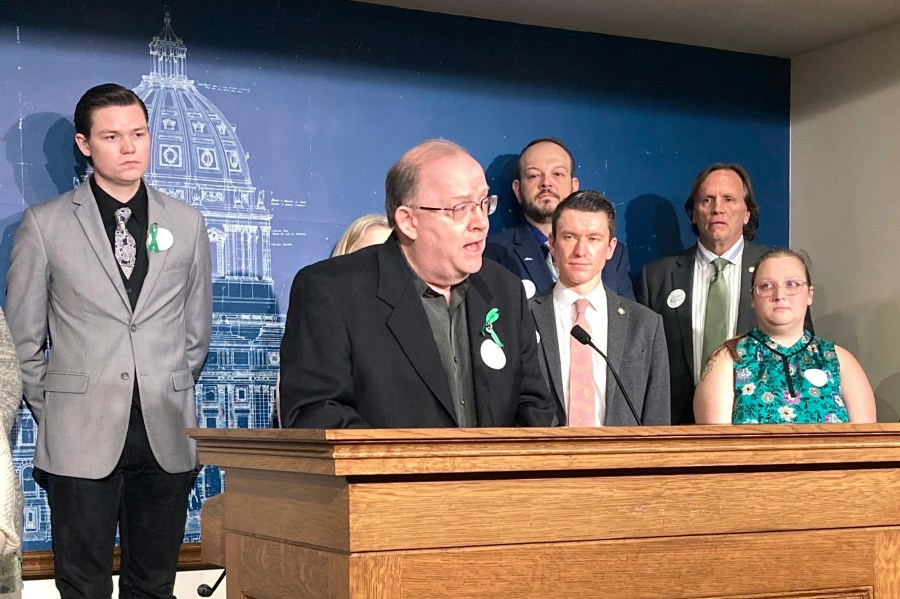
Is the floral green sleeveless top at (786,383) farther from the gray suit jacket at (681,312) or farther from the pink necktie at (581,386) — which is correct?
the gray suit jacket at (681,312)

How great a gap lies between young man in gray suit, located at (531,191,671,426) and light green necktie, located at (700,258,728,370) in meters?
0.97

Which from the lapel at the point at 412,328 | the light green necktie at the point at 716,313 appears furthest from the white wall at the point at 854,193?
the lapel at the point at 412,328

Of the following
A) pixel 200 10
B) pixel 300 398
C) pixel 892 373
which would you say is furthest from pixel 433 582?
pixel 892 373

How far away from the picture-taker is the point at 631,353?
12.7ft

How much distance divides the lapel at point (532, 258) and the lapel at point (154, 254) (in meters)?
1.32

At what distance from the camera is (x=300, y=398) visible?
2.40 metres

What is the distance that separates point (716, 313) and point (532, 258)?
2.66 feet

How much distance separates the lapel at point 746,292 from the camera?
4.88 meters

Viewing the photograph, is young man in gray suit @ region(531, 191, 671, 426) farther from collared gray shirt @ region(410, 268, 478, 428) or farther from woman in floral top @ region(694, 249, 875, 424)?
collared gray shirt @ region(410, 268, 478, 428)

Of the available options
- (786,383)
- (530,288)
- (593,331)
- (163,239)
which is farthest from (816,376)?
(163,239)

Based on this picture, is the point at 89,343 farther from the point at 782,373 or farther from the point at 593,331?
the point at 782,373

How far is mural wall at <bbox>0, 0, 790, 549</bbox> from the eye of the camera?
480 centimetres

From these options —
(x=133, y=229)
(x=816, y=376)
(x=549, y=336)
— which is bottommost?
(x=816, y=376)

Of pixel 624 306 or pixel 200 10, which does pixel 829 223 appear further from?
pixel 200 10
